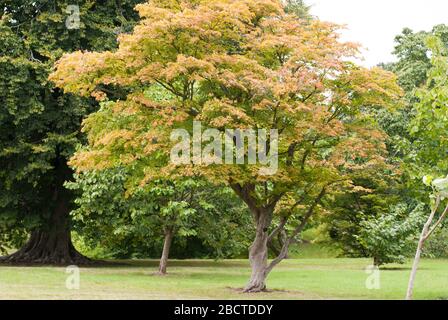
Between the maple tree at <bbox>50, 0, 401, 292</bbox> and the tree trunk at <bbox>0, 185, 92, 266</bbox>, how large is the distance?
11486 millimetres

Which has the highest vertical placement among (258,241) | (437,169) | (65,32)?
(65,32)

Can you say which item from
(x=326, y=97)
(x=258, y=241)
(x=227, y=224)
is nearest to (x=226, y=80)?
(x=326, y=97)

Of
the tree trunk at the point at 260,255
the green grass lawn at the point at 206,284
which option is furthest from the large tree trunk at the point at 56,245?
the tree trunk at the point at 260,255

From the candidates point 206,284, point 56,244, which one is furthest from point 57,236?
point 206,284

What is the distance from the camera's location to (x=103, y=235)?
30.6 meters

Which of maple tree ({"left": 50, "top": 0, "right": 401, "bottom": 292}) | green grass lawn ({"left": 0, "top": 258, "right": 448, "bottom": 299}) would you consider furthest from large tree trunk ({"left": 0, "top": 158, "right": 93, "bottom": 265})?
maple tree ({"left": 50, "top": 0, "right": 401, "bottom": 292})

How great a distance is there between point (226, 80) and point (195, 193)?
971 cm

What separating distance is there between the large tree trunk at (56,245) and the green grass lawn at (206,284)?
339cm

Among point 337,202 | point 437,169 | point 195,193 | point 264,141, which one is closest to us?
point 437,169

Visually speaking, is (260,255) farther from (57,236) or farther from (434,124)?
(57,236)

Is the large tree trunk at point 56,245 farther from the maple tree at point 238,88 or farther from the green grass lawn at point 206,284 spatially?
the maple tree at point 238,88

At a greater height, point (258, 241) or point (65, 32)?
point (65, 32)

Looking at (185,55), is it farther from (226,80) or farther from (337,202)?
(337,202)

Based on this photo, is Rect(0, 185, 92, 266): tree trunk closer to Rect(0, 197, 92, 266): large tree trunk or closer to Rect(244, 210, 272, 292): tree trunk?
Rect(0, 197, 92, 266): large tree trunk
